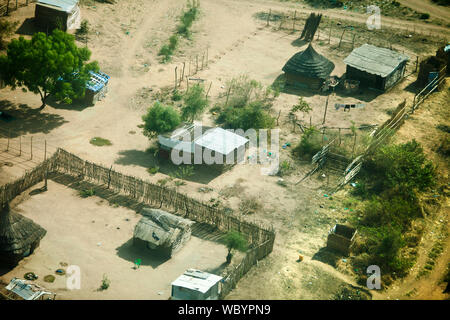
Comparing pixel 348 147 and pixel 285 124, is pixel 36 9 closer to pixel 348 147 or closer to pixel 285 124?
pixel 285 124

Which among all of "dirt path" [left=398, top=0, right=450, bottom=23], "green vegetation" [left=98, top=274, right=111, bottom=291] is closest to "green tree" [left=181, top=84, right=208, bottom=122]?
"green vegetation" [left=98, top=274, right=111, bottom=291]

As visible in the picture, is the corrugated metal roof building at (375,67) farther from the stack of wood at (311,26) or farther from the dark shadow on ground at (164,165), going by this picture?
the dark shadow on ground at (164,165)

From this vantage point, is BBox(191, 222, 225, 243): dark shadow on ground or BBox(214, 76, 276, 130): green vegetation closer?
BBox(191, 222, 225, 243): dark shadow on ground

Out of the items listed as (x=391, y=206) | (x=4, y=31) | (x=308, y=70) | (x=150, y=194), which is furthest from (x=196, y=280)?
(x=4, y=31)

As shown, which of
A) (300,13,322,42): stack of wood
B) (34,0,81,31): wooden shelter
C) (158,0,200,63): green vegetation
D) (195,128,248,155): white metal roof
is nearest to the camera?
(195,128,248,155): white metal roof

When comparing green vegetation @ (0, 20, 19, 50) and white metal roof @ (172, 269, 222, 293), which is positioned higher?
green vegetation @ (0, 20, 19, 50)

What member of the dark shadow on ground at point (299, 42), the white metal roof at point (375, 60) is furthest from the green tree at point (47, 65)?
the dark shadow on ground at point (299, 42)

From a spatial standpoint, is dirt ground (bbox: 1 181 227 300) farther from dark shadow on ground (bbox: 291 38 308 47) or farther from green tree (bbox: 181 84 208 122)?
dark shadow on ground (bbox: 291 38 308 47)
